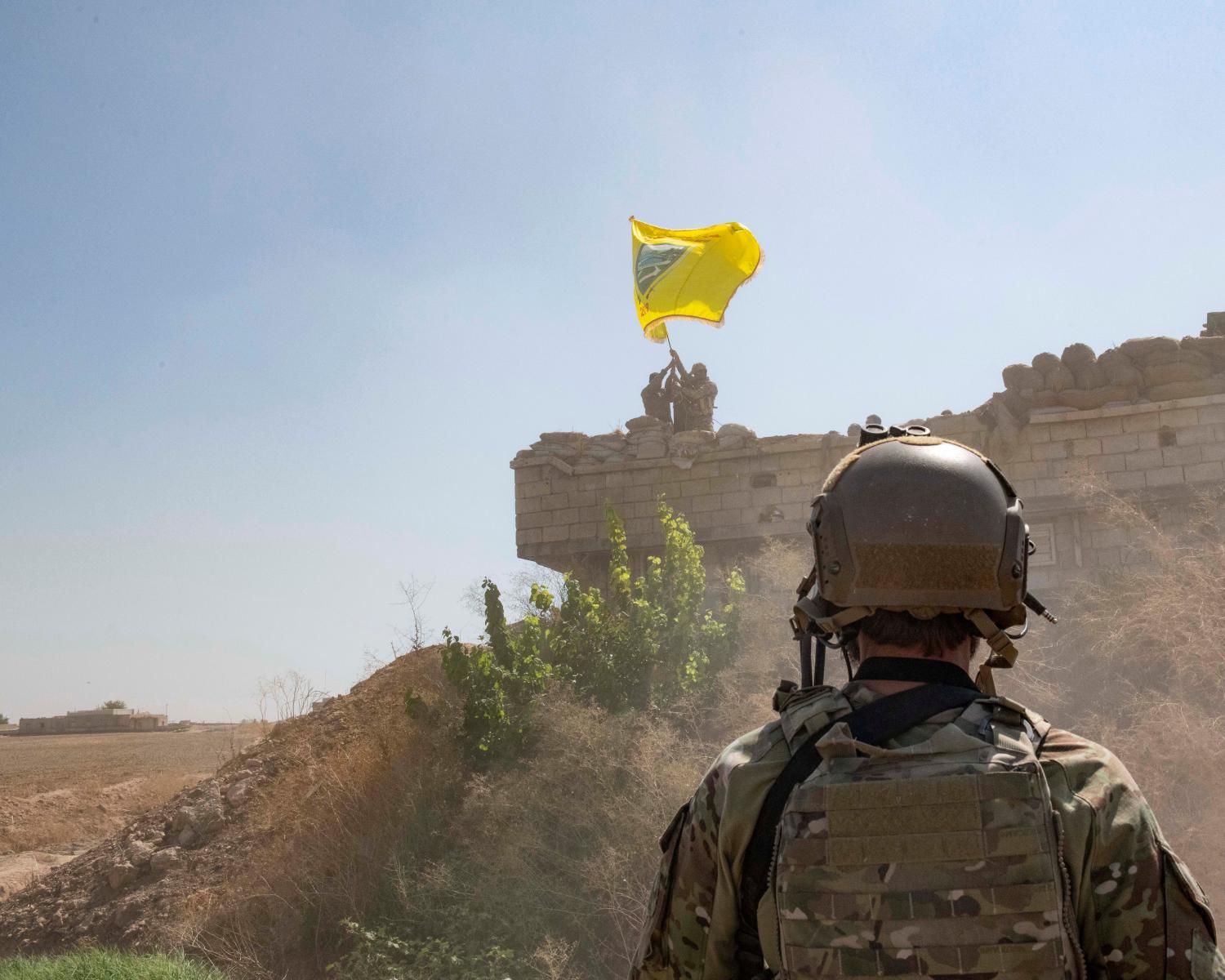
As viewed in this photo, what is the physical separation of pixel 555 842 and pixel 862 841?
8136mm

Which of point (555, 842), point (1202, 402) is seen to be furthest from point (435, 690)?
point (1202, 402)

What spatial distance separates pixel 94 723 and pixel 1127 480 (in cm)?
2819

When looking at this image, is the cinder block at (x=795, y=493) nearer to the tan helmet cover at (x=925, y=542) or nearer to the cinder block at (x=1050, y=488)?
the cinder block at (x=1050, y=488)

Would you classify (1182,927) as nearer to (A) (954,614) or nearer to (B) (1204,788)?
(A) (954,614)

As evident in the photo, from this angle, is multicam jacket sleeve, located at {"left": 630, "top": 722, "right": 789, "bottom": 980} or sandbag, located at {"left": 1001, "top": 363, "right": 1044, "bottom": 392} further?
sandbag, located at {"left": 1001, "top": 363, "right": 1044, "bottom": 392}

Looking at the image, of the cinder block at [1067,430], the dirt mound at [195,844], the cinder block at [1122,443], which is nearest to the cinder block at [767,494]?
the cinder block at [1067,430]

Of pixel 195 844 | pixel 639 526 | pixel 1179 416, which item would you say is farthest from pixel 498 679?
pixel 1179 416

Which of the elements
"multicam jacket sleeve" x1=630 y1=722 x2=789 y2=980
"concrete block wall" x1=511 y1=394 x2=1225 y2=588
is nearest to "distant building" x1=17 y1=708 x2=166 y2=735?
"concrete block wall" x1=511 y1=394 x2=1225 y2=588

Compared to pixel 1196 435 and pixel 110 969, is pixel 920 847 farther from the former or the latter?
pixel 1196 435

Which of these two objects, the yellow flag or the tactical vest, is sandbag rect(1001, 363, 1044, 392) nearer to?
the yellow flag

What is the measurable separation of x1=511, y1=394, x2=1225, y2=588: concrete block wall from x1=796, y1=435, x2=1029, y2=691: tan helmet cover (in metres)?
13.0

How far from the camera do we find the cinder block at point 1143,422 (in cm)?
1405

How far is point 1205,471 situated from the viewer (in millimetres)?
13852

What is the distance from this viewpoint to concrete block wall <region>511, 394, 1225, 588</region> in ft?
45.9
